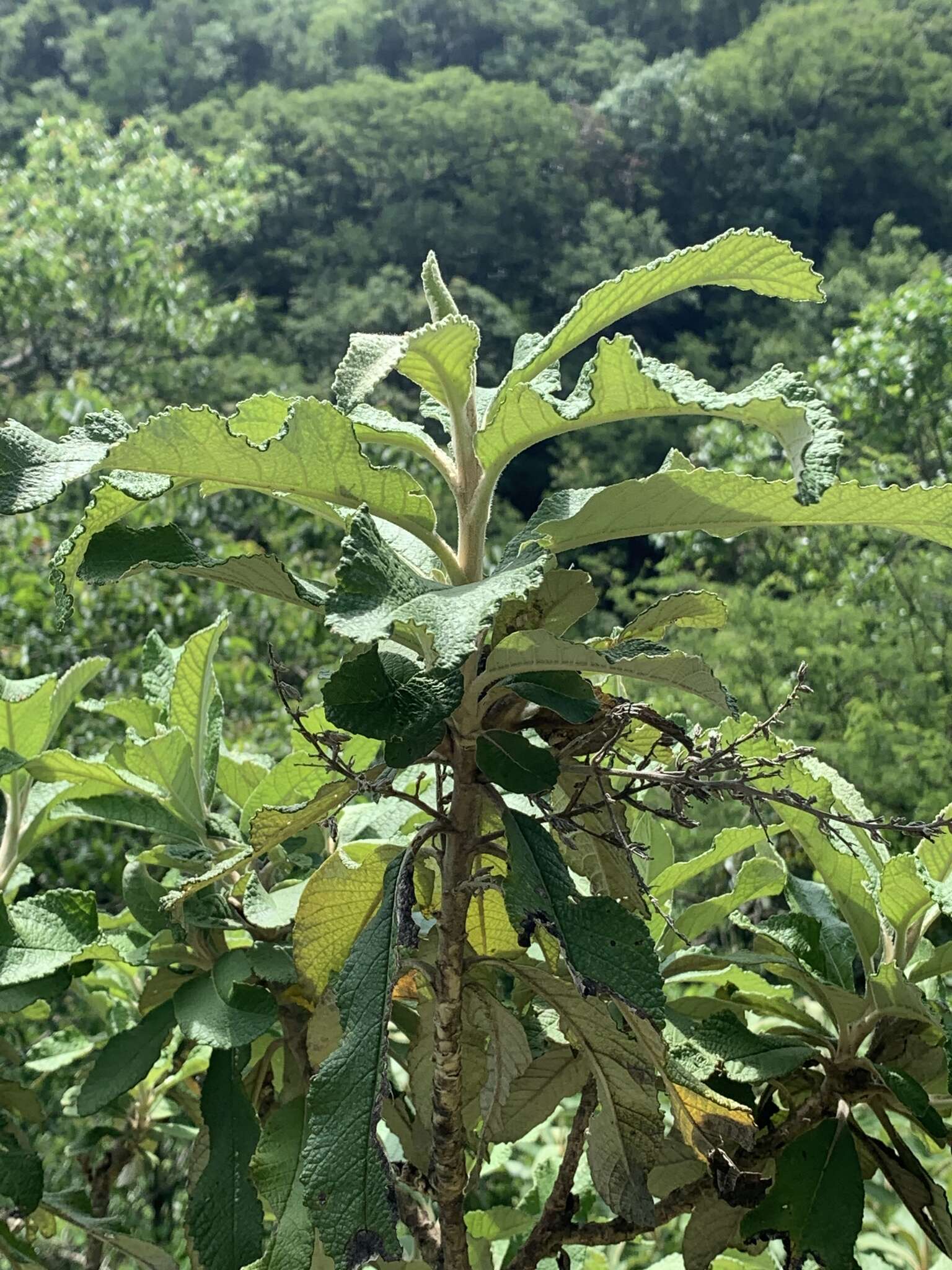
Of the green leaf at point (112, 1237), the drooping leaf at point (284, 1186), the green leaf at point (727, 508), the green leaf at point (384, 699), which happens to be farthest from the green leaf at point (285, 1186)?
the green leaf at point (727, 508)

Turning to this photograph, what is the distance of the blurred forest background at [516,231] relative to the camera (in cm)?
547

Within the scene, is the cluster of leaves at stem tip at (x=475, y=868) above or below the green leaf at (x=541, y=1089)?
above

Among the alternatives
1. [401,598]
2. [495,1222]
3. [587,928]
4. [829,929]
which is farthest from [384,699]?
[495,1222]

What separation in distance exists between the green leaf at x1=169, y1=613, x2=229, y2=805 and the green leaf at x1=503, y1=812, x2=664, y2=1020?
0.38 meters

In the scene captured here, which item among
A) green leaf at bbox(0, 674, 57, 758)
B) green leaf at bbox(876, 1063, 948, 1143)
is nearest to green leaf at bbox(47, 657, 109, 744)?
green leaf at bbox(0, 674, 57, 758)

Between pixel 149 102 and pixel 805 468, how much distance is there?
107 feet

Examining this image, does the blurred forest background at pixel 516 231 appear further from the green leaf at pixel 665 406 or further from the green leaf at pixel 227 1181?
the green leaf at pixel 665 406

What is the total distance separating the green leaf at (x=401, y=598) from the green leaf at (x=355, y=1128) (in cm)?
21

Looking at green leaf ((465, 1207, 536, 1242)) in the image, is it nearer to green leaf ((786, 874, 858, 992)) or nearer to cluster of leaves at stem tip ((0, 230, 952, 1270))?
cluster of leaves at stem tip ((0, 230, 952, 1270))

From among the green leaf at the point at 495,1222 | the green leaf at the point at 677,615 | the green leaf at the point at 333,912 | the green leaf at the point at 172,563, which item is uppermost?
the green leaf at the point at 172,563

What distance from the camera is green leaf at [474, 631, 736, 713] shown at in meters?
0.62

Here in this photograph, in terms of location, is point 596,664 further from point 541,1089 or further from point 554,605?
point 541,1089

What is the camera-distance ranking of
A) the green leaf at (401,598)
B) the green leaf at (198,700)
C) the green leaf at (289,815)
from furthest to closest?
1. the green leaf at (198,700)
2. the green leaf at (289,815)
3. the green leaf at (401,598)

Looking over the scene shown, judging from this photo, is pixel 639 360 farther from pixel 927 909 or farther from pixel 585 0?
pixel 585 0
